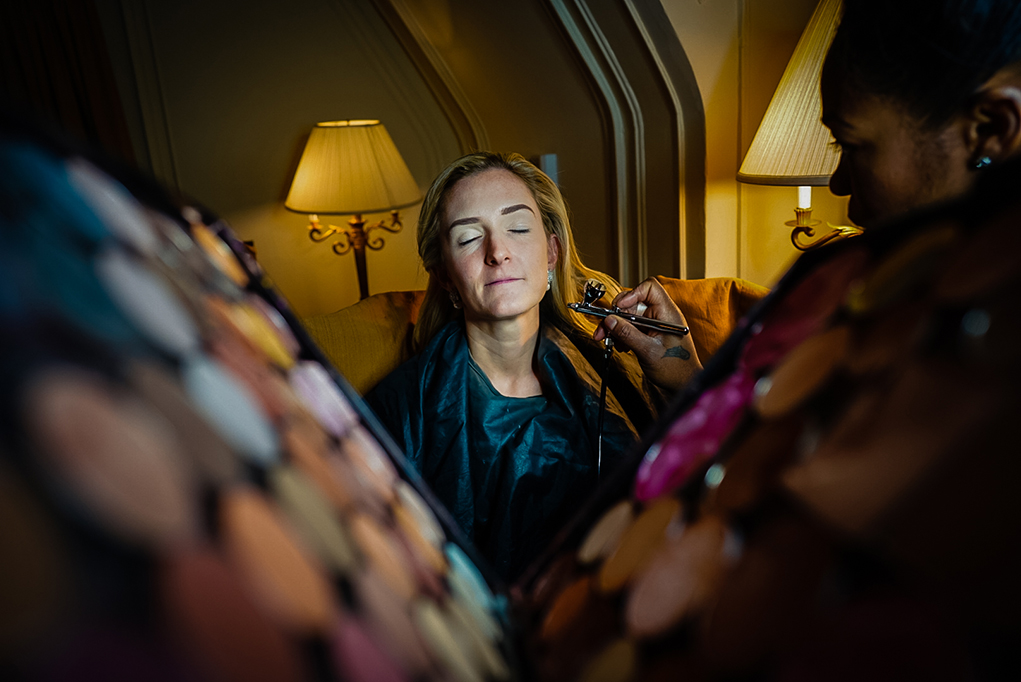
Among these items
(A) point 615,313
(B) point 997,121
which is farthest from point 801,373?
(A) point 615,313

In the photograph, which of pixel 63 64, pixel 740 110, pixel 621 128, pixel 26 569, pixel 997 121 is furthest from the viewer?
pixel 63 64

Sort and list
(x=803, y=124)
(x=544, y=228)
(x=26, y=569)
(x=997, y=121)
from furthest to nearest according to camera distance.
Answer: (x=803, y=124) → (x=544, y=228) → (x=997, y=121) → (x=26, y=569)

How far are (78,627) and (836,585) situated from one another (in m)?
0.14

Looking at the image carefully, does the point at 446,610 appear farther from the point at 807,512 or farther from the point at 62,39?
the point at 62,39

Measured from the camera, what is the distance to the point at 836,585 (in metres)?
0.14

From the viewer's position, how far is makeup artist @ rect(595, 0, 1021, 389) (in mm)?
513

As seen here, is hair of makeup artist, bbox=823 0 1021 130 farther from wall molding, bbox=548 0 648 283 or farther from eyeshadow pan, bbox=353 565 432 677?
wall molding, bbox=548 0 648 283

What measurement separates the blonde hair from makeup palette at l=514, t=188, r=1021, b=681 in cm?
108

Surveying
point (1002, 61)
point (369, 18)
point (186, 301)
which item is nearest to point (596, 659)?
point (186, 301)

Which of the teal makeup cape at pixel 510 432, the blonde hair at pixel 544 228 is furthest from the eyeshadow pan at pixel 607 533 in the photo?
the blonde hair at pixel 544 228

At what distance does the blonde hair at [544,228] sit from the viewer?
4.29 feet

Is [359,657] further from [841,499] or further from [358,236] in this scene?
[358,236]

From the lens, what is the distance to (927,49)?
0.53m

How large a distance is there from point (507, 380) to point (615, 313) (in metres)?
0.28
